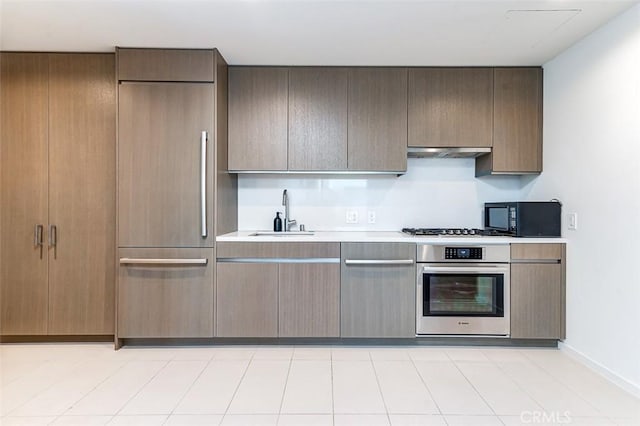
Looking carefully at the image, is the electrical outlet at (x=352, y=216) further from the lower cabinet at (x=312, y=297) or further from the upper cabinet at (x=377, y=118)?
the lower cabinet at (x=312, y=297)

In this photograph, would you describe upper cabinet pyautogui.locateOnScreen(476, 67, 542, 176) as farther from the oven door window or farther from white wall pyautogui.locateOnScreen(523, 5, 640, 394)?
the oven door window

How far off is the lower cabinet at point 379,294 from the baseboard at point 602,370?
3.82 ft

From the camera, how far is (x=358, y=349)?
270 cm

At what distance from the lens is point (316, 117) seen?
2.94m

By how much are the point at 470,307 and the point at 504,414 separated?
938mm

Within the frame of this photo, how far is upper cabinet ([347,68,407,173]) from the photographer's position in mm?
2939

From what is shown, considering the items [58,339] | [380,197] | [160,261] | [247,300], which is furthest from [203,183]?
[58,339]

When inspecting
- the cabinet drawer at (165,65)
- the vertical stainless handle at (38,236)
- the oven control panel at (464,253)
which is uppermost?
the cabinet drawer at (165,65)

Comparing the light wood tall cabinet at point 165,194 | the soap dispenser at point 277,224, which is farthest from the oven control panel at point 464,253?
the light wood tall cabinet at point 165,194

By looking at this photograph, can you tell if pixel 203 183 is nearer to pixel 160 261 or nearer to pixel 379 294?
pixel 160 261

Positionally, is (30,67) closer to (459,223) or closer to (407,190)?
(407,190)

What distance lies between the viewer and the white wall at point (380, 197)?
3311mm

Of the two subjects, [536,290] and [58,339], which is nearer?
[536,290]

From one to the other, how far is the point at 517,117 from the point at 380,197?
1.34 m
